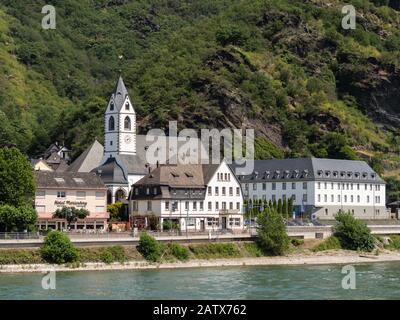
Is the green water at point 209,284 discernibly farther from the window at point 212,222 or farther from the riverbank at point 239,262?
the window at point 212,222

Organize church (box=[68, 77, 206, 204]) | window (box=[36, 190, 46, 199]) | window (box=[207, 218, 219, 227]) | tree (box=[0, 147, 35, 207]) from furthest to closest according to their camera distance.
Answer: church (box=[68, 77, 206, 204]) < window (box=[207, 218, 219, 227]) < window (box=[36, 190, 46, 199]) < tree (box=[0, 147, 35, 207])

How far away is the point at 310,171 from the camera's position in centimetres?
12144

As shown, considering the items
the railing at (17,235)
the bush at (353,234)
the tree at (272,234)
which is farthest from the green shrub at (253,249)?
the railing at (17,235)

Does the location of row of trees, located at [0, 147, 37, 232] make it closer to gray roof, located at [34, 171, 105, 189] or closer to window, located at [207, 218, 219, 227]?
gray roof, located at [34, 171, 105, 189]

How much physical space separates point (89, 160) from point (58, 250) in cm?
5055

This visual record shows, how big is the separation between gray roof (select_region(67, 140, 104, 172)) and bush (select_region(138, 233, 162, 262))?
41.5 metres

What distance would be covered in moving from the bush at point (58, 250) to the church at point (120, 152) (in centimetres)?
3373

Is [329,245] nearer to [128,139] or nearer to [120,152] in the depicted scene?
[120,152]

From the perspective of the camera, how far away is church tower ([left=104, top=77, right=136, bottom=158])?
390 feet

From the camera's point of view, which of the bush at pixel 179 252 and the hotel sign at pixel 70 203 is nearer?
the bush at pixel 179 252

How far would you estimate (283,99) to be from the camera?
565 feet

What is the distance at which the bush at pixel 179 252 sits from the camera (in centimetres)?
8150

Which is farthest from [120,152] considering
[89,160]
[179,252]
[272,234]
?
[179,252]

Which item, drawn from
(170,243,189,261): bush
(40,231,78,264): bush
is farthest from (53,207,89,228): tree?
(40,231,78,264): bush
